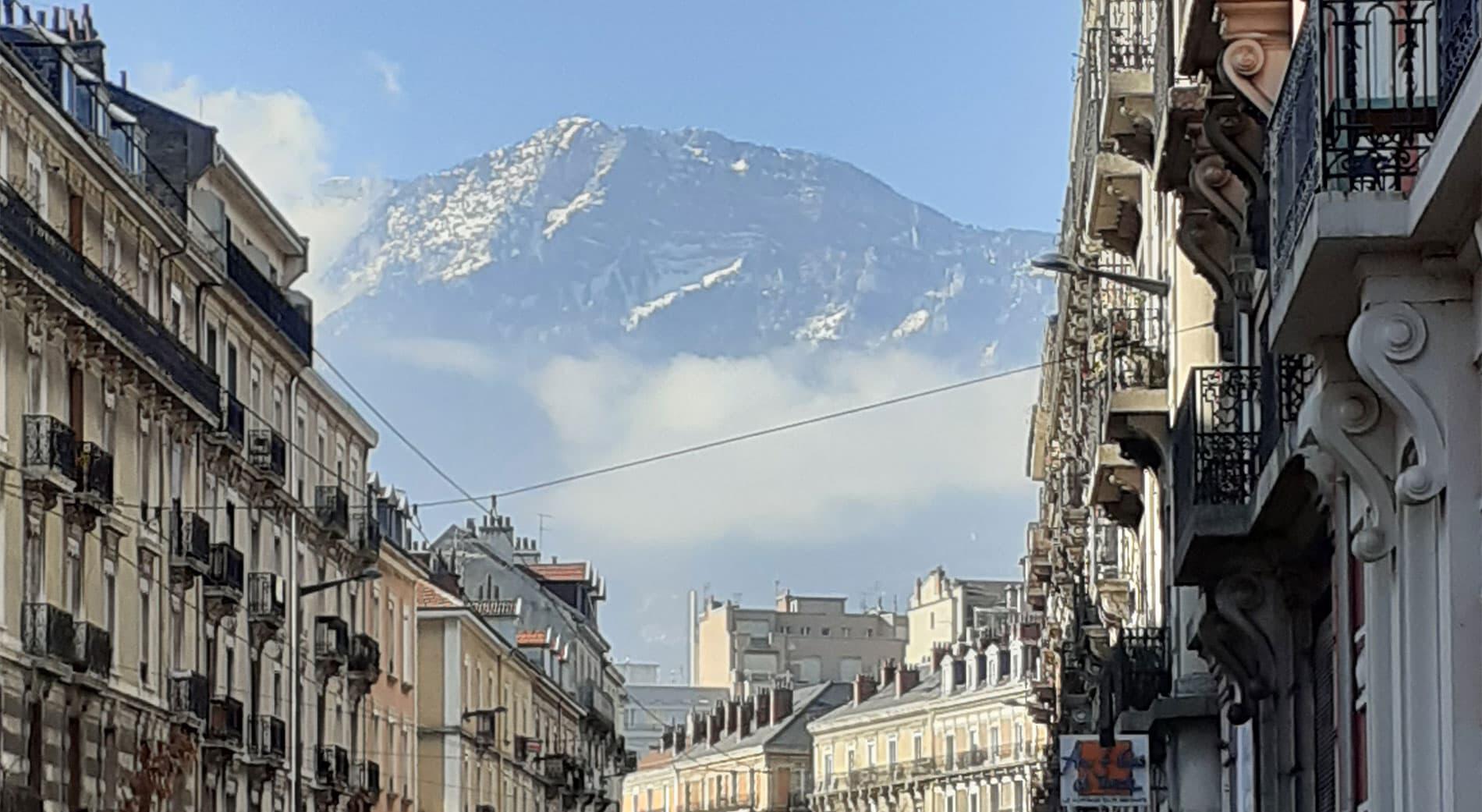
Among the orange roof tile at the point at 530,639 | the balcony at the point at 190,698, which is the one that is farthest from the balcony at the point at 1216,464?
the orange roof tile at the point at 530,639

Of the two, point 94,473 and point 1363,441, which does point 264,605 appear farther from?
point 1363,441

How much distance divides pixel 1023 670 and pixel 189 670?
79142mm

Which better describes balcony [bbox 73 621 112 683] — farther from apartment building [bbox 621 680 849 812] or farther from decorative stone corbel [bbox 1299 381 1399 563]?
apartment building [bbox 621 680 849 812]

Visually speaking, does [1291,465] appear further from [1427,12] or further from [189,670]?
[189,670]

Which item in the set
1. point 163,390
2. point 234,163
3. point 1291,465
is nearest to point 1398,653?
point 1291,465

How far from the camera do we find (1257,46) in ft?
82.7

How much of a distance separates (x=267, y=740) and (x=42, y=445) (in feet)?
61.4

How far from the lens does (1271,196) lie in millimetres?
19625

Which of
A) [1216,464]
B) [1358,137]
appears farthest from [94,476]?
[1358,137]

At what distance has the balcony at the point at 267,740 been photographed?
206ft

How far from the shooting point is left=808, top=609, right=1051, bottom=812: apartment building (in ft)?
446

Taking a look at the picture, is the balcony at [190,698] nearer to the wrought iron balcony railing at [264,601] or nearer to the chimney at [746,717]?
the wrought iron balcony railing at [264,601]

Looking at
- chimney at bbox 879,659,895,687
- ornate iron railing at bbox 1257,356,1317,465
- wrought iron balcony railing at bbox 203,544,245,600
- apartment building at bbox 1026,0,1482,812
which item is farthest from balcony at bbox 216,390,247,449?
chimney at bbox 879,659,895,687

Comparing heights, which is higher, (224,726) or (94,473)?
(94,473)
